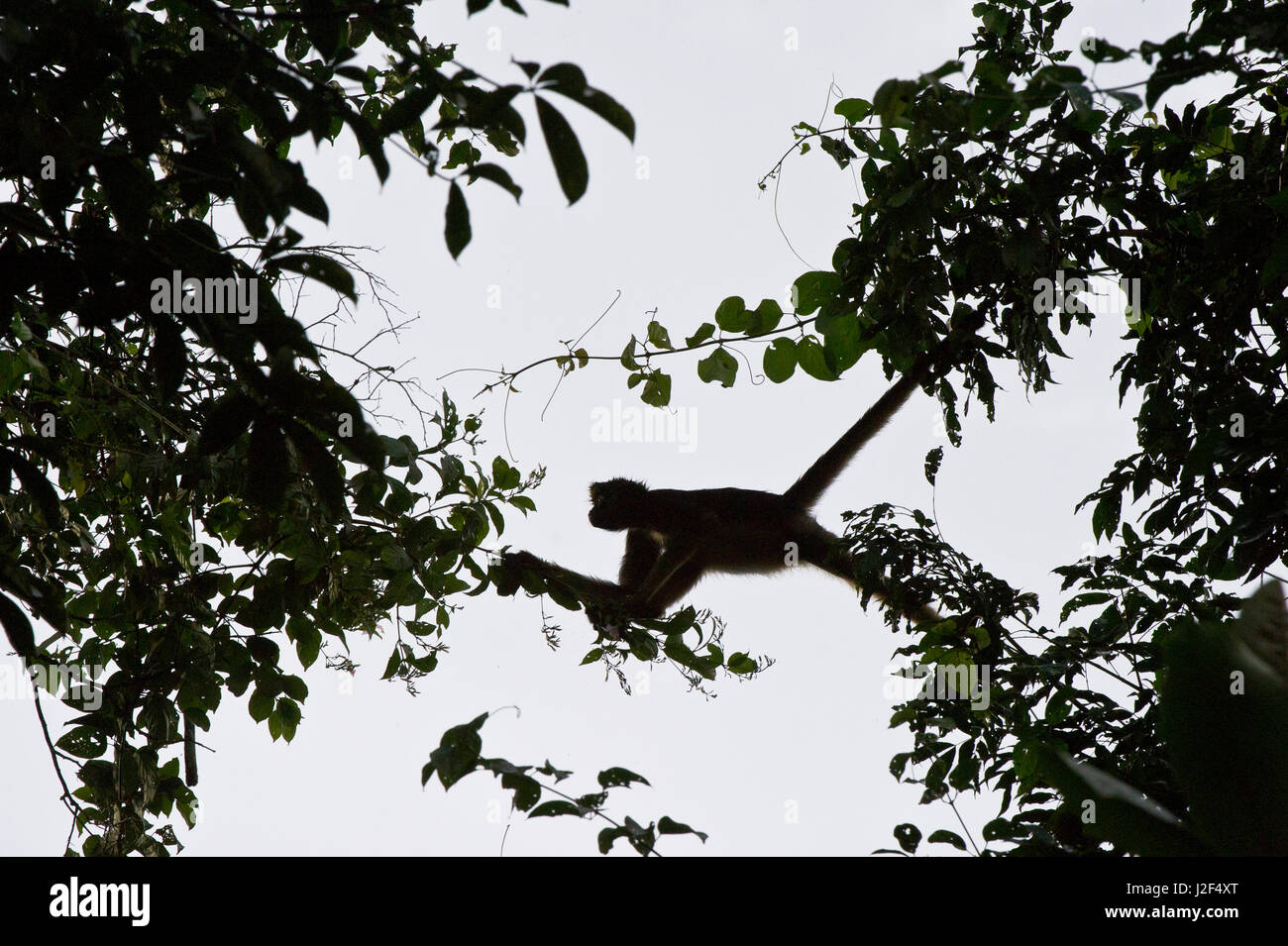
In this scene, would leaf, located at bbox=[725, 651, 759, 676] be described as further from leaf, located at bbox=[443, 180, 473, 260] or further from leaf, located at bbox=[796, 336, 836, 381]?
leaf, located at bbox=[443, 180, 473, 260]

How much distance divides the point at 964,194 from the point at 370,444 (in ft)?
8.59

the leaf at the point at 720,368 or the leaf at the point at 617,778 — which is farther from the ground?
the leaf at the point at 720,368

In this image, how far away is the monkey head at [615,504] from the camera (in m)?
6.22

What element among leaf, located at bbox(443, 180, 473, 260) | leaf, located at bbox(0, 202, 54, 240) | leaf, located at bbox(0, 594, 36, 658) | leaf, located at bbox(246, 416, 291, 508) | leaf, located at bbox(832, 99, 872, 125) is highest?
leaf, located at bbox(832, 99, 872, 125)

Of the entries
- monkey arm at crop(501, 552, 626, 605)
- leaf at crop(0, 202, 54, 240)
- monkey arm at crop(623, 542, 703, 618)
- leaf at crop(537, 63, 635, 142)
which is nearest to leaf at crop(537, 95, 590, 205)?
leaf at crop(537, 63, 635, 142)

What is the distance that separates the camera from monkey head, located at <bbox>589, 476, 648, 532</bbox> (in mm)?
6223

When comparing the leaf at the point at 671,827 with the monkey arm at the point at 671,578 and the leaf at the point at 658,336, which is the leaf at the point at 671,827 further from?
the monkey arm at the point at 671,578

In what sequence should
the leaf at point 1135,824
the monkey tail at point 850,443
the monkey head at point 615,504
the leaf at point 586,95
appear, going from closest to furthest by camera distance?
the leaf at point 1135,824 → the leaf at point 586,95 → the monkey tail at point 850,443 → the monkey head at point 615,504

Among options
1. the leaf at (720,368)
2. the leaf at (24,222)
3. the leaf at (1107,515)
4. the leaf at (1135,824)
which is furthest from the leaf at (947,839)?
the leaf at (24,222)

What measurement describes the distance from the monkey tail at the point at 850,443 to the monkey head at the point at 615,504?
0.98 meters

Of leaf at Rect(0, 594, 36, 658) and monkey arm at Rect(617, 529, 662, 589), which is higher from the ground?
monkey arm at Rect(617, 529, 662, 589)
